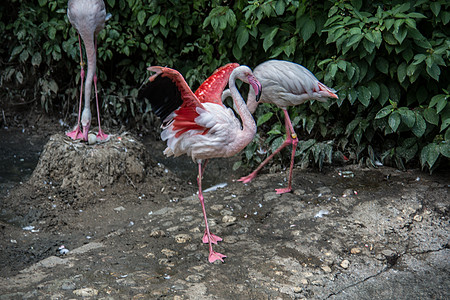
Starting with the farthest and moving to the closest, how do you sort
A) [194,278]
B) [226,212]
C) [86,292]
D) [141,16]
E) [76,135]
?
[141,16] → [76,135] → [226,212] → [194,278] → [86,292]

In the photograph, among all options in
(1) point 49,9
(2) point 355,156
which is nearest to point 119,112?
(1) point 49,9

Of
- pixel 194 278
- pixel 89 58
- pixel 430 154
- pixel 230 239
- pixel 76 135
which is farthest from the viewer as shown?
pixel 76 135

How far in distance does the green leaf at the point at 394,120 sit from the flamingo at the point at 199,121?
5.18ft

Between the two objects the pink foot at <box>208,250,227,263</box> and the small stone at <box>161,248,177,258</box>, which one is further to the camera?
the small stone at <box>161,248,177,258</box>

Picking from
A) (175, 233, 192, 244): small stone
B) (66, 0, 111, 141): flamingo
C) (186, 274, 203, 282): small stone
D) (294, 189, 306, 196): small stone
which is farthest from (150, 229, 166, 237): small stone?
(66, 0, 111, 141): flamingo

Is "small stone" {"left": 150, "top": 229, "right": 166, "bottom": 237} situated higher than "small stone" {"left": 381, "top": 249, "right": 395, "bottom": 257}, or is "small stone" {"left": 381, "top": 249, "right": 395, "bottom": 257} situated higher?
"small stone" {"left": 150, "top": 229, "right": 166, "bottom": 237}

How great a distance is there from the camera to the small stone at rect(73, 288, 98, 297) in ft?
9.08

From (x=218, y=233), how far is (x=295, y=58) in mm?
2154

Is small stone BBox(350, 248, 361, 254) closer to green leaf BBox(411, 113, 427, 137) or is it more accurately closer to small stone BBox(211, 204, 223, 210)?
small stone BBox(211, 204, 223, 210)

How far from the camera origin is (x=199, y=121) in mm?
3268

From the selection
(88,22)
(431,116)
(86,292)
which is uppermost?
(88,22)

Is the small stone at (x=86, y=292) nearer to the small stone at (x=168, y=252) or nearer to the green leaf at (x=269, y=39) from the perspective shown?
the small stone at (x=168, y=252)

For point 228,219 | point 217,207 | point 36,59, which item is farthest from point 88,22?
point 228,219

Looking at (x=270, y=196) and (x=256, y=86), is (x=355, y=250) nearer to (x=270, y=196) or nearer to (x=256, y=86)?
(x=270, y=196)
